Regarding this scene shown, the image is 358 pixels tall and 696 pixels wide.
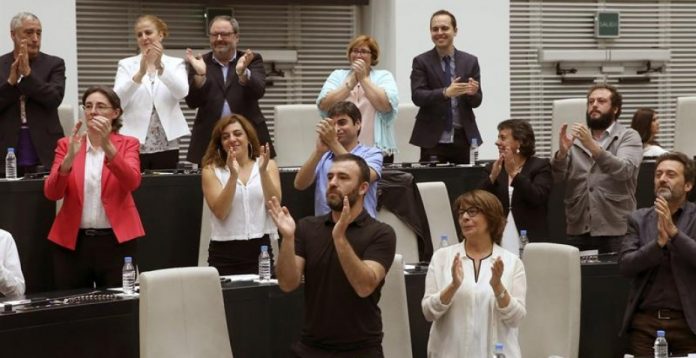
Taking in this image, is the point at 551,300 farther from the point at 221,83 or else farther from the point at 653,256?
the point at 221,83

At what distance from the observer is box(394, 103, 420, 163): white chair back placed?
10.1 metres

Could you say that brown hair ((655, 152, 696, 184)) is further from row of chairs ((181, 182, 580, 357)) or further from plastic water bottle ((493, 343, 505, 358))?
plastic water bottle ((493, 343, 505, 358))

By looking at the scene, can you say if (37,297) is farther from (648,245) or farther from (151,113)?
(648,245)

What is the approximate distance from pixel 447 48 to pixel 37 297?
12.7 feet

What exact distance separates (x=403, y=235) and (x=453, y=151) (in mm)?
1323

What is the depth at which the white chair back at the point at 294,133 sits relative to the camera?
9617 millimetres

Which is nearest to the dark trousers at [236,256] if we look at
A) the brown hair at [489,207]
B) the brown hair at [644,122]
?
the brown hair at [489,207]

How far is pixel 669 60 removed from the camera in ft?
43.6

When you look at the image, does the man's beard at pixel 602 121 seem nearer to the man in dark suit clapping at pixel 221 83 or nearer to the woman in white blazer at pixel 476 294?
the man in dark suit clapping at pixel 221 83

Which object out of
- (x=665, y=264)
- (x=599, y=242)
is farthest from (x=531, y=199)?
(x=665, y=264)

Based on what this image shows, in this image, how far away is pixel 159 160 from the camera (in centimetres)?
841

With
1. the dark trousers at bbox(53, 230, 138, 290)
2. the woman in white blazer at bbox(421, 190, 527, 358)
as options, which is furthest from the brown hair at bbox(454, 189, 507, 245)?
the dark trousers at bbox(53, 230, 138, 290)

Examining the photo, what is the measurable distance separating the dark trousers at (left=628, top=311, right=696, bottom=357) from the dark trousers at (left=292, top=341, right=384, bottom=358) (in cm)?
168

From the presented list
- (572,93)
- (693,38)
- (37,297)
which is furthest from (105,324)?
(693,38)
